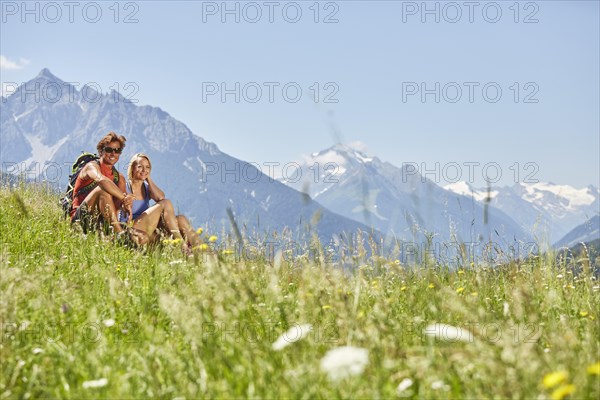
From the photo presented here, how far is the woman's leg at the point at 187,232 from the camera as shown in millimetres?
8688

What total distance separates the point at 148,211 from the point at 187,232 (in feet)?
2.65

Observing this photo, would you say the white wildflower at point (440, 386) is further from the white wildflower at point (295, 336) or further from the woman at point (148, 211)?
the woman at point (148, 211)

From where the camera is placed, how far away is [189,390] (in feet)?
8.66

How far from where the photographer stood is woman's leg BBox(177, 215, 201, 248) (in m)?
8.69

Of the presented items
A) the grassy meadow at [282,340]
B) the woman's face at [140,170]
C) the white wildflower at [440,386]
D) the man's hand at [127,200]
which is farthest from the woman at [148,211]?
the white wildflower at [440,386]

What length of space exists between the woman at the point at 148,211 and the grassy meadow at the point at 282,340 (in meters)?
3.87

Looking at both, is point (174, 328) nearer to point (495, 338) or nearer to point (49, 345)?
point (49, 345)

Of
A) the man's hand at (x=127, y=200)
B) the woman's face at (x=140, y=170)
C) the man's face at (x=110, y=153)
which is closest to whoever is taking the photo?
the man's hand at (x=127, y=200)

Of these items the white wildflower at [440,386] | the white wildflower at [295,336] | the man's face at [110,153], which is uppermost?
the man's face at [110,153]

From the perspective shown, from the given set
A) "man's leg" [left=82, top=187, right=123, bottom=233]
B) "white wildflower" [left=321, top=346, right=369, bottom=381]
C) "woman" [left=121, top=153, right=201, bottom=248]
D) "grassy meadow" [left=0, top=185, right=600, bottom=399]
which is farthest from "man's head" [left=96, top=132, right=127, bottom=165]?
"white wildflower" [left=321, top=346, right=369, bottom=381]

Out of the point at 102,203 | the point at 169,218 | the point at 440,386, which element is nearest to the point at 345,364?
the point at 440,386

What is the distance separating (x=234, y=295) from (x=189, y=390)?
80 centimetres

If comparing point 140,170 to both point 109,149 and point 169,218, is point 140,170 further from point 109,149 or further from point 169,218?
point 169,218

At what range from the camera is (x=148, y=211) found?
9.64 meters
